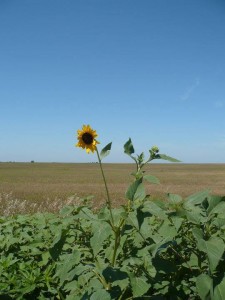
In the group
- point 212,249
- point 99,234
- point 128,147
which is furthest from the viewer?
point 128,147

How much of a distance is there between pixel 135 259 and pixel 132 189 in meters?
0.52

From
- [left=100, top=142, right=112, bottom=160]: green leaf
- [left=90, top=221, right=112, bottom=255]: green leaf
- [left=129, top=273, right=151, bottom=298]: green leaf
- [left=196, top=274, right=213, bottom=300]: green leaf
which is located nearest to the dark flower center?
[left=100, top=142, right=112, bottom=160]: green leaf

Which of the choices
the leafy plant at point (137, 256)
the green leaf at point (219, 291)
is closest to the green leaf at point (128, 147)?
the leafy plant at point (137, 256)

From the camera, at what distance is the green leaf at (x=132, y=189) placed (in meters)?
2.06

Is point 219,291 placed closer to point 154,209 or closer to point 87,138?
point 154,209

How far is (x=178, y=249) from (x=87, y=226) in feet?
2.97

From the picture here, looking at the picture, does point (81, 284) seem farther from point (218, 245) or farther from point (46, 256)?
point (218, 245)

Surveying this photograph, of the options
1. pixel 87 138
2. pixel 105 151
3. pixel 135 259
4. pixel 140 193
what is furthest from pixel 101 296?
pixel 87 138

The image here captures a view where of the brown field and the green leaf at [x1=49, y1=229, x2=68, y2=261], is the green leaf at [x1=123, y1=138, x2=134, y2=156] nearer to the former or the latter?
the brown field

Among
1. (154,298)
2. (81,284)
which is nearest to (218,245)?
(154,298)

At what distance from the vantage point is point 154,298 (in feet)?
7.52

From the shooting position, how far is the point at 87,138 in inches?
103

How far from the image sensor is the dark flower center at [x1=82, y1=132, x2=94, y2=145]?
2.59 m

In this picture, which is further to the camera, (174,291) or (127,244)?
(127,244)
